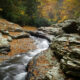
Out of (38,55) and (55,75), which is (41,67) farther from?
(38,55)

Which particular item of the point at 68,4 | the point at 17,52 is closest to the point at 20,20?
the point at 17,52

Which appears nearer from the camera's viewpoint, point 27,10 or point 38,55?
point 38,55

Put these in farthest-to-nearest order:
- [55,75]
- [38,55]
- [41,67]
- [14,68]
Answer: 1. [38,55]
2. [14,68]
3. [41,67]
4. [55,75]

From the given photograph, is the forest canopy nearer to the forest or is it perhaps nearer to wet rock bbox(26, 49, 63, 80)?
the forest

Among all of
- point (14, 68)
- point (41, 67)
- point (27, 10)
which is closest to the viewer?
point (41, 67)

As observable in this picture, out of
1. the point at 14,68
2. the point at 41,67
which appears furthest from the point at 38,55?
the point at 14,68

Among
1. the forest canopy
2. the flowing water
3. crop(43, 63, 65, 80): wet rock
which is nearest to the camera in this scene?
crop(43, 63, 65, 80): wet rock

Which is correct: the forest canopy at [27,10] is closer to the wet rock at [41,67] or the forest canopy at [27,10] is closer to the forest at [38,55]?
the forest at [38,55]

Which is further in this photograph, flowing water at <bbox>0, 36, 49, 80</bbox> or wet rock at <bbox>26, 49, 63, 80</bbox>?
flowing water at <bbox>0, 36, 49, 80</bbox>

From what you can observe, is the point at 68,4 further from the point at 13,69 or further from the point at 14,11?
the point at 13,69

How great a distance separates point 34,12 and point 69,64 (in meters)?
19.1

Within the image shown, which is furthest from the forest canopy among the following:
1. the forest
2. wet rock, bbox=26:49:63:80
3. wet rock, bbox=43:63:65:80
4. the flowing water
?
wet rock, bbox=43:63:65:80

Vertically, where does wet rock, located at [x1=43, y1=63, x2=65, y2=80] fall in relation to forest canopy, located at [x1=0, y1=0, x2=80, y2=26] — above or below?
below

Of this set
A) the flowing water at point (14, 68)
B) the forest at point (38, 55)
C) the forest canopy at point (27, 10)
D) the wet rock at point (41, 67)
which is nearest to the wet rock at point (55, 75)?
the forest at point (38, 55)
